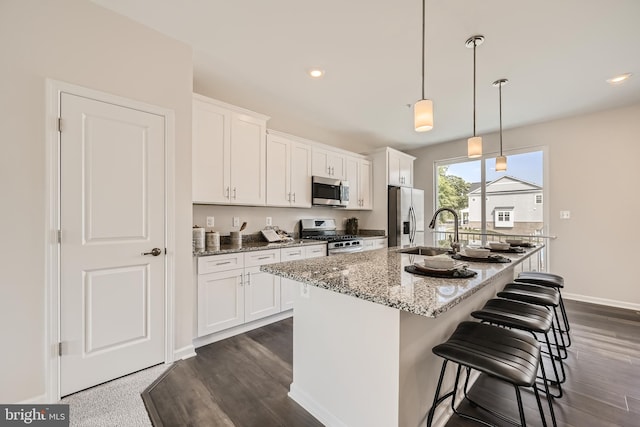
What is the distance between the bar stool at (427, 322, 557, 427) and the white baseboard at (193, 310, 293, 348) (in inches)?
78.5

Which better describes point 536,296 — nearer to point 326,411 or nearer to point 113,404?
point 326,411

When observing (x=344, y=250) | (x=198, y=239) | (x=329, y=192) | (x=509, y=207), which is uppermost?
(x=329, y=192)

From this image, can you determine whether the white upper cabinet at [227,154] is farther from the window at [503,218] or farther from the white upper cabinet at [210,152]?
the window at [503,218]

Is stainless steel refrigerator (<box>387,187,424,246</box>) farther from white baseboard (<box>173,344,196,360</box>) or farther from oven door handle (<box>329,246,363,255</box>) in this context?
white baseboard (<box>173,344,196,360</box>)

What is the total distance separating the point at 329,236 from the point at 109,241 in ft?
9.02

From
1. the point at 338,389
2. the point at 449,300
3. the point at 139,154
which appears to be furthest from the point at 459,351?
the point at 139,154

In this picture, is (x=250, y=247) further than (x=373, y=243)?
No

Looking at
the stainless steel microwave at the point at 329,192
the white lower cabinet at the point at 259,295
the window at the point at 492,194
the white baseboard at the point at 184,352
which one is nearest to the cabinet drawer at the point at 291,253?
the white lower cabinet at the point at 259,295

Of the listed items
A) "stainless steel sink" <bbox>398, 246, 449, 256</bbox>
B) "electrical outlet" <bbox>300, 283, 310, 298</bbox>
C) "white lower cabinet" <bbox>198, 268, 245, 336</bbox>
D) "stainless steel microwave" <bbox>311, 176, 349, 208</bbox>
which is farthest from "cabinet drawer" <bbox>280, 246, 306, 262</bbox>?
"electrical outlet" <bbox>300, 283, 310, 298</bbox>

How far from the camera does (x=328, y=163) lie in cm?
409

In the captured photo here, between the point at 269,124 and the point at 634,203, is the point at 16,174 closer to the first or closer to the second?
the point at 269,124

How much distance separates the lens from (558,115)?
3.78 m

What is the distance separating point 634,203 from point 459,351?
4.19m

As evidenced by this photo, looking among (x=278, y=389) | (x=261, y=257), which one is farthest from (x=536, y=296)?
(x=261, y=257)
